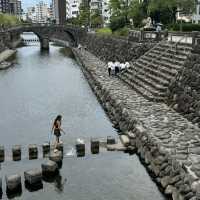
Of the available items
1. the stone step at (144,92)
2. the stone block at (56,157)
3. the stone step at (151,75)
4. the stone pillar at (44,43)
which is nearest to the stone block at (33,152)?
the stone block at (56,157)

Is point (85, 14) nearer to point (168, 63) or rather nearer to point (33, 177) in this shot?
point (168, 63)

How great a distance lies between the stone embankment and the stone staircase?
1.06 m

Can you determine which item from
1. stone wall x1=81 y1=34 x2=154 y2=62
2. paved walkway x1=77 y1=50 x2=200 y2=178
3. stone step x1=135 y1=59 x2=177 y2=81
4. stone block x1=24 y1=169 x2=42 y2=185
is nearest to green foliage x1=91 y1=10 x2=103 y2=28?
stone wall x1=81 y1=34 x2=154 y2=62

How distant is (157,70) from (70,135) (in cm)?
1215

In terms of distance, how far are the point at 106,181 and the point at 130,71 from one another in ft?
76.9

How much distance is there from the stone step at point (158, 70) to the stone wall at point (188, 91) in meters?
1.59

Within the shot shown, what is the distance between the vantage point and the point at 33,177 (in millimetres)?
17250

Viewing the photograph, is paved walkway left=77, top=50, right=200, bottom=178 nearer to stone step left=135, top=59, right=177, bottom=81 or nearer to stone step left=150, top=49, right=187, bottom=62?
stone step left=135, top=59, right=177, bottom=81

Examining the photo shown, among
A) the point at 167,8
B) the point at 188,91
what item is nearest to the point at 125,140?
the point at 188,91

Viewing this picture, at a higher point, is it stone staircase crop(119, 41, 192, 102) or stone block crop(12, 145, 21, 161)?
stone staircase crop(119, 41, 192, 102)

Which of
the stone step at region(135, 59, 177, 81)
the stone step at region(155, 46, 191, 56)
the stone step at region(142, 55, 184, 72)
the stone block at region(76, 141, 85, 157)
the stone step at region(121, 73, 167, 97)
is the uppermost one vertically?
the stone step at region(155, 46, 191, 56)

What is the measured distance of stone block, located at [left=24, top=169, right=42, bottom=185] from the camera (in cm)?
1723

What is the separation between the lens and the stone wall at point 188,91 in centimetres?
2356

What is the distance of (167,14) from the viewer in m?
68.2
